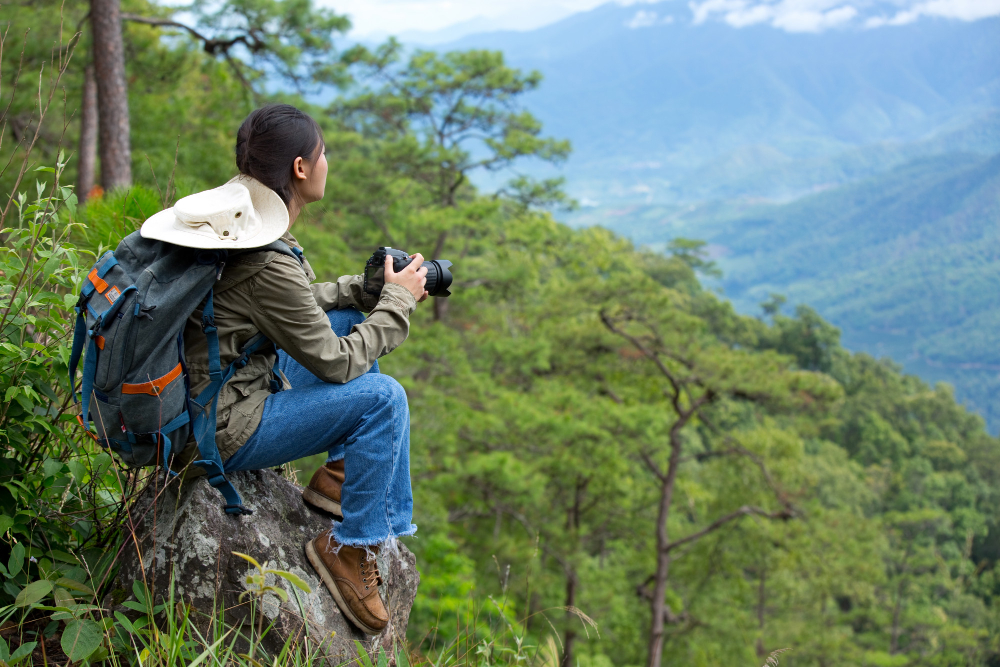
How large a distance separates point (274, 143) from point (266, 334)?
18.9 inches

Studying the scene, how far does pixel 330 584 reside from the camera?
1.95m

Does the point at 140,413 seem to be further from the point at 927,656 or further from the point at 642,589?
the point at 927,656

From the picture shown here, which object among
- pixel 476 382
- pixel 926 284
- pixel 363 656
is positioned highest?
pixel 363 656

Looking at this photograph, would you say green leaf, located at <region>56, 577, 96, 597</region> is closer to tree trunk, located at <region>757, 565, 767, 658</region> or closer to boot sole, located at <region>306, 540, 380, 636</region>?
boot sole, located at <region>306, 540, 380, 636</region>

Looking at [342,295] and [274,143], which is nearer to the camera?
[274,143]

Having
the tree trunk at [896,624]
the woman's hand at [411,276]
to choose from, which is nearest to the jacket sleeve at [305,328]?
the woman's hand at [411,276]

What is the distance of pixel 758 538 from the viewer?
16609 millimetres

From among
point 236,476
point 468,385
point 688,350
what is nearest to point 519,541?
point 468,385

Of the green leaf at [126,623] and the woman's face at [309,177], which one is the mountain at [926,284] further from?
the green leaf at [126,623]

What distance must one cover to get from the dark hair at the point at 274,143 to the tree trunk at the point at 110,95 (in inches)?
212

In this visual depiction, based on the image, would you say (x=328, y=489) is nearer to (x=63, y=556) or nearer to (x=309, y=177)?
(x=63, y=556)

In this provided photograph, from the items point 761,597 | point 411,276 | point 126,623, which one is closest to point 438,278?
point 411,276

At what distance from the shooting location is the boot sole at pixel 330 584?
6.40ft

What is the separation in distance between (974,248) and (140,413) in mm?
201787
